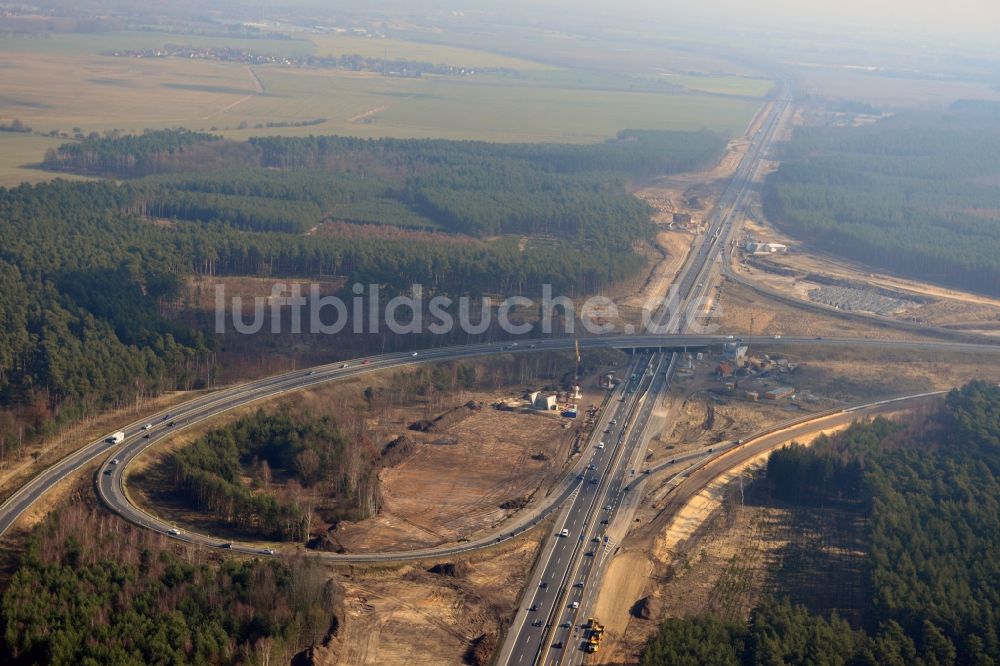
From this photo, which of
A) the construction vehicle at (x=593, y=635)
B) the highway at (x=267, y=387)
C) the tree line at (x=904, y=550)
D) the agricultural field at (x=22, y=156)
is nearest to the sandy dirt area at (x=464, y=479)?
the highway at (x=267, y=387)

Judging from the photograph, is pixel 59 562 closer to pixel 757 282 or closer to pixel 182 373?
pixel 182 373

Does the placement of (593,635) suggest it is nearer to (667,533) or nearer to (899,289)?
(667,533)

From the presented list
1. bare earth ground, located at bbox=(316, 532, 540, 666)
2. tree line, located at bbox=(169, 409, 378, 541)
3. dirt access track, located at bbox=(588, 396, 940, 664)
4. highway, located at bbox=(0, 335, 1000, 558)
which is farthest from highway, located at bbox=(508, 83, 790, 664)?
tree line, located at bbox=(169, 409, 378, 541)

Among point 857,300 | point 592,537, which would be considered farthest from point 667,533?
point 857,300

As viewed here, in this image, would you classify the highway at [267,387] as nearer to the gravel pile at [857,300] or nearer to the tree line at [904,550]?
the gravel pile at [857,300]

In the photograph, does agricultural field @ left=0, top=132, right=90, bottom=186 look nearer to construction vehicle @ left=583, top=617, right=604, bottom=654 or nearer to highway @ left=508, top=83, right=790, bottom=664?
highway @ left=508, top=83, right=790, bottom=664

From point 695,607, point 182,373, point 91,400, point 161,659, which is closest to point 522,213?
point 182,373

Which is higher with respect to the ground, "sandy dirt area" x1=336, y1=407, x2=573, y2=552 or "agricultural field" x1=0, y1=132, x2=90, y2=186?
"agricultural field" x1=0, y1=132, x2=90, y2=186

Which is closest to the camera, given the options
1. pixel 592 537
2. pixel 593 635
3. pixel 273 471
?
pixel 593 635
